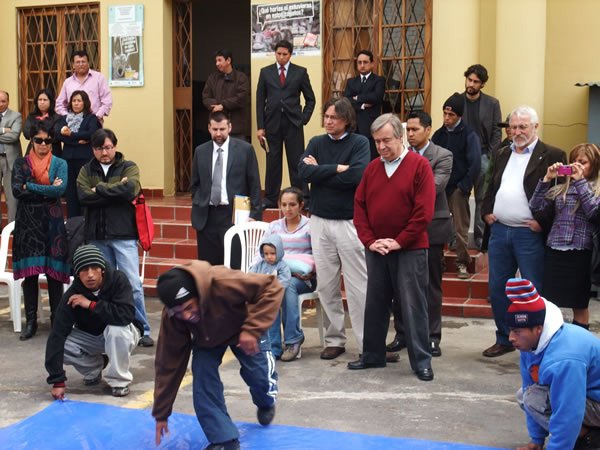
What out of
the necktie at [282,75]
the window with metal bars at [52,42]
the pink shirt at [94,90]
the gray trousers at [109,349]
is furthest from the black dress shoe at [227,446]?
the window with metal bars at [52,42]

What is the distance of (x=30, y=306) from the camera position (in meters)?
7.59

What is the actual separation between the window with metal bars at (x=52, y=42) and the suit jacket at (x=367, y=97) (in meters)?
4.19

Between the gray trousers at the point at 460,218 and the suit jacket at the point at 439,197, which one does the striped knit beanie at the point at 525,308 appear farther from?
the gray trousers at the point at 460,218

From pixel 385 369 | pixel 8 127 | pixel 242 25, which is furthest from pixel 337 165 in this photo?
pixel 242 25

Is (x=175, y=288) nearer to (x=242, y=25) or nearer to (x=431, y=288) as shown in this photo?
(x=431, y=288)

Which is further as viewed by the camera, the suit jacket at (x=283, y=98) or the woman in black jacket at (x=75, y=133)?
the suit jacket at (x=283, y=98)

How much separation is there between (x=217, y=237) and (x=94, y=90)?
4201mm

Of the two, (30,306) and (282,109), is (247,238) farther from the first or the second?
(282,109)

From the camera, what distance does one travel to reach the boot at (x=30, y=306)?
24.6ft

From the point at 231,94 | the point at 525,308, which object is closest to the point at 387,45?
the point at 231,94

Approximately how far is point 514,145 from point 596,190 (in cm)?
70

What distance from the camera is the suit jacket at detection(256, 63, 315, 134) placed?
393 inches

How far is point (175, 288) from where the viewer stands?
169 inches

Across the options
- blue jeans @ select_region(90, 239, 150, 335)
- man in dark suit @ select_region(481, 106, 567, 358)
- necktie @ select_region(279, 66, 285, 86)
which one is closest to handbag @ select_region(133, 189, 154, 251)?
blue jeans @ select_region(90, 239, 150, 335)
